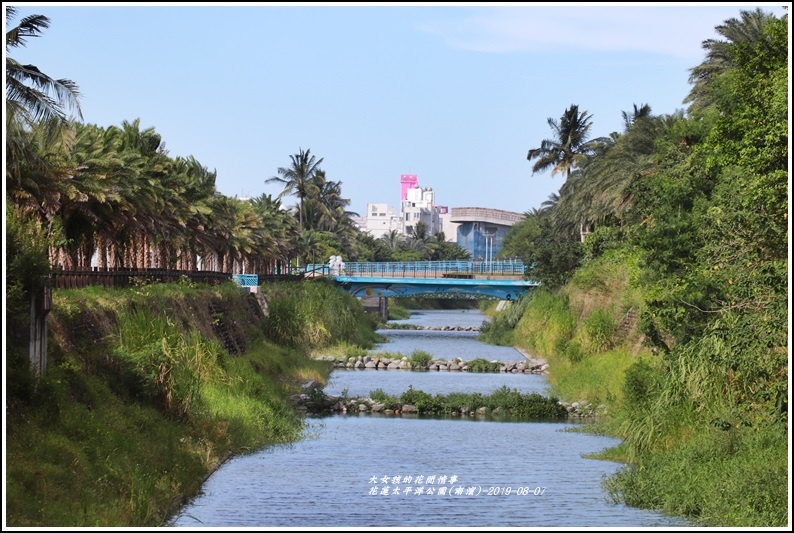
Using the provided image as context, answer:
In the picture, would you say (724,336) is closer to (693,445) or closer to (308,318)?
(693,445)

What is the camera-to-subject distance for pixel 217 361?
36344 millimetres

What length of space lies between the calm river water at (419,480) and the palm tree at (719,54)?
19995 mm

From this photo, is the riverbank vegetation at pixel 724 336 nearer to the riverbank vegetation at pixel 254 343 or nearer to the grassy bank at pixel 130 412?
the riverbank vegetation at pixel 254 343

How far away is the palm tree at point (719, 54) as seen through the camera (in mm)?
53688

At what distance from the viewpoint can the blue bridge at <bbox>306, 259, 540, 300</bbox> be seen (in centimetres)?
9301

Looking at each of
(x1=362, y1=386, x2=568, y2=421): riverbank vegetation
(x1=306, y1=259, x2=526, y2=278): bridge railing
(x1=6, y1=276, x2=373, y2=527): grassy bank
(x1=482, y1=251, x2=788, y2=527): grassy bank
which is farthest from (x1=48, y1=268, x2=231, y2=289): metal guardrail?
(x1=306, y1=259, x2=526, y2=278): bridge railing

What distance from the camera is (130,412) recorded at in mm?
25828

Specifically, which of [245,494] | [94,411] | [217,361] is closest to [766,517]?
[245,494]

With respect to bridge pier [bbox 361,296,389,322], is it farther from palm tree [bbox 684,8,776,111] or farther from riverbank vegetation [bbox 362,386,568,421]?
riverbank vegetation [bbox 362,386,568,421]

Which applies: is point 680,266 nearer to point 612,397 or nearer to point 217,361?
point 612,397

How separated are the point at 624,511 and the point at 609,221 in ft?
168

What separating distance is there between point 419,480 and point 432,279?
228 ft

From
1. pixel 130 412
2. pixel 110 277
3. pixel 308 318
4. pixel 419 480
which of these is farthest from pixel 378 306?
pixel 130 412

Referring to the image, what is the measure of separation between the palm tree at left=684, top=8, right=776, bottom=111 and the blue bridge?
2737 cm
